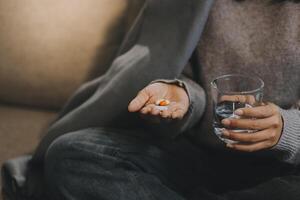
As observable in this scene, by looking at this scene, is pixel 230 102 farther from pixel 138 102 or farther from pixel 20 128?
pixel 20 128

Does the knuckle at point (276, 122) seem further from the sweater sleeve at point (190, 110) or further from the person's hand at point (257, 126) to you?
the sweater sleeve at point (190, 110)

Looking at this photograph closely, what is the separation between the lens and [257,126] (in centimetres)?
86

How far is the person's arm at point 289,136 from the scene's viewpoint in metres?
0.91

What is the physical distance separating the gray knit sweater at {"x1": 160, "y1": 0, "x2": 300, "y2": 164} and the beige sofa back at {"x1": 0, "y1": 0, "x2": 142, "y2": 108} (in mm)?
220

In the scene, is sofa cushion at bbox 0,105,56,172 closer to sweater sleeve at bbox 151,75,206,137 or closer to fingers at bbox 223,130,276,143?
sweater sleeve at bbox 151,75,206,137

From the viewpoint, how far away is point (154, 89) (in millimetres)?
996

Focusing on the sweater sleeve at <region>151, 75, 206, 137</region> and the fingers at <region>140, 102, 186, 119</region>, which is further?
the sweater sleeve at <region>151, 75, 206, 137</region>

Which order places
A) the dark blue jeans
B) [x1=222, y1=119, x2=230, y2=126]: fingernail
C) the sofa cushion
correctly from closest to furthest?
[x1=222, y1=119, x2=230, y2=126]: fingernail, the dark blue jeans, the sofa cushion

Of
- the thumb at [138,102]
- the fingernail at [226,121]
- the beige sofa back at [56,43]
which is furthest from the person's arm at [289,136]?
the beige sofa back at [56,43]

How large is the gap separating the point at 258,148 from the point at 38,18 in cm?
62

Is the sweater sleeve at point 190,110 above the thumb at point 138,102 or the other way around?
the other way around

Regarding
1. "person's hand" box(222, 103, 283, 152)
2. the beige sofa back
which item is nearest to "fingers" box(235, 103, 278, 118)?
"person's hand" box(222, 103, 283, 152)

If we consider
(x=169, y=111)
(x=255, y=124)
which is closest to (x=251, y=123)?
(x=255, y=124)

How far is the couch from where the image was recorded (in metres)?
1.26
